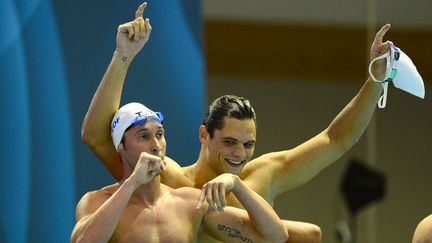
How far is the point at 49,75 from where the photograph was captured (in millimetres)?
4672

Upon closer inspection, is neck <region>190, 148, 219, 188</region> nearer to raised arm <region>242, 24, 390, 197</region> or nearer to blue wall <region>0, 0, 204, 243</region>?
raised arm <region>242, 24, 390, 197</region>

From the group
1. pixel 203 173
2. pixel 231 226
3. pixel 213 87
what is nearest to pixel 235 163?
pixel 203 173

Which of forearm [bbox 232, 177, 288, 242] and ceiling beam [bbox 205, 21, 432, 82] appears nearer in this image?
forearm [bbox 232, 177, 288, 242]

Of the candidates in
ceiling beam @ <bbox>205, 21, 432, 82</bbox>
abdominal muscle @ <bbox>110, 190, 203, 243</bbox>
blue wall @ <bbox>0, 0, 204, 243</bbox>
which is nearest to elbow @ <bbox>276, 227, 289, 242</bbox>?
abdominal muscle @ <bbox>110, 190, 203, 243</bbox>

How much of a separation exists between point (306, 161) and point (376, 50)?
52 cm

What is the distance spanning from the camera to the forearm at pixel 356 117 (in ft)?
14.5

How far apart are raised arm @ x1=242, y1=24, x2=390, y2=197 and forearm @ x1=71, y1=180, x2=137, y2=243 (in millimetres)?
783

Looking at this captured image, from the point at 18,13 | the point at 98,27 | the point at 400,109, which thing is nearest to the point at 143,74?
the point at 98,27

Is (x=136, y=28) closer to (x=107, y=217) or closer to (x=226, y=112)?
(x=226, y=112)

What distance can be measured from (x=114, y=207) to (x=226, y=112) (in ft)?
2.30

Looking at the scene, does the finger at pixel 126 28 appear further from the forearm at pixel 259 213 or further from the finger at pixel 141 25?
the forearm at pixel 259 213

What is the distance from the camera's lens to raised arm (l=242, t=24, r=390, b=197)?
439 cm

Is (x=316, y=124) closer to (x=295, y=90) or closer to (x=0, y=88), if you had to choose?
(x=295, y=90)

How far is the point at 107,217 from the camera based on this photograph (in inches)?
144
